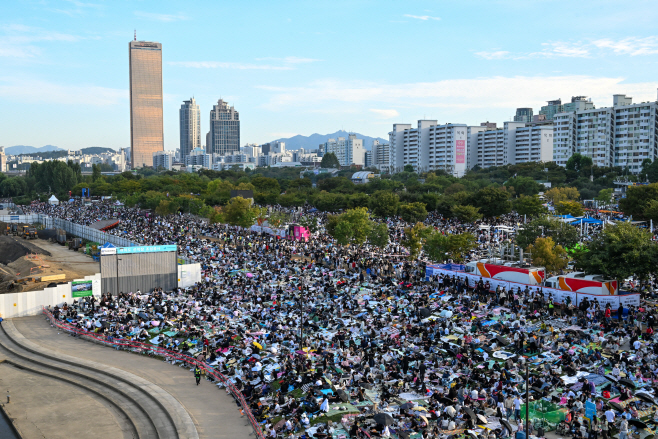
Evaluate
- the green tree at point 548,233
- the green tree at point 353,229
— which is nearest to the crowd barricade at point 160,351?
the green tree at point 353,229

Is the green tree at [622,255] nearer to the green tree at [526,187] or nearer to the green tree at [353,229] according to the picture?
the green tree at [353,229]

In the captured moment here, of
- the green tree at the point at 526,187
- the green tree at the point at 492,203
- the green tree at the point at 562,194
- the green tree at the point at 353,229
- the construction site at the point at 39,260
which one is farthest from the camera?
the green tree at the point at 526,187

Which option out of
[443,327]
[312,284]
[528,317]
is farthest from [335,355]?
[312,284]

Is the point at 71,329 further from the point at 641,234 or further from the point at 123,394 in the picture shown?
the point at 641,234

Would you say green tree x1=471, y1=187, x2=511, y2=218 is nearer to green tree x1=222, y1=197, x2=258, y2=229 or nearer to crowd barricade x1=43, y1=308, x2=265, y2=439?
green tree x1=222, y1=197, x2=258, y2=229

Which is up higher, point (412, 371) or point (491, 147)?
point (491, 147)

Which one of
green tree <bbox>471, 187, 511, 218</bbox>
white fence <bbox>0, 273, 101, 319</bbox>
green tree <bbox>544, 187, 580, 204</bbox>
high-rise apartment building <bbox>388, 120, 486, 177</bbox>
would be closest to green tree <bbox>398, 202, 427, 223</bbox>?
green tree <bbox>471, 187, 511, 218</bbox>
